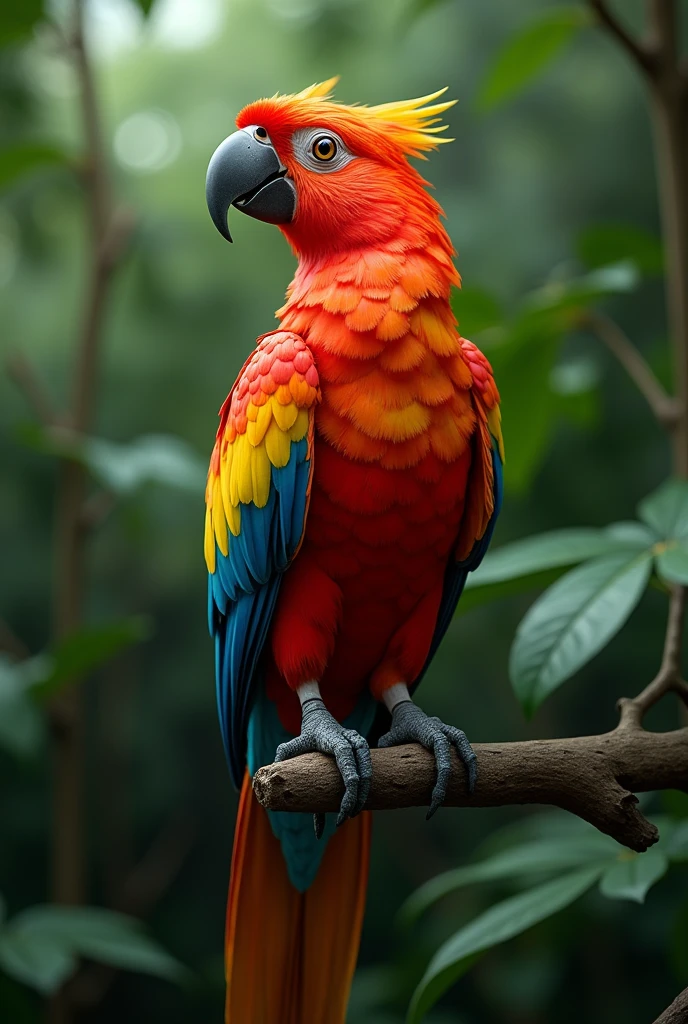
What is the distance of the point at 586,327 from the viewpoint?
1.57 meters

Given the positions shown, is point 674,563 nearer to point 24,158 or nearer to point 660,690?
point 660,690

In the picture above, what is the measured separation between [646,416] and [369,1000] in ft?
5.90

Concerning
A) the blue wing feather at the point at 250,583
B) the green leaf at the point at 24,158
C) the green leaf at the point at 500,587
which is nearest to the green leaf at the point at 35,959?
the blue wing feather at the point at 250,583

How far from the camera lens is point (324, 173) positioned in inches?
37.5

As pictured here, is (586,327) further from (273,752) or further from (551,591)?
(273,752)

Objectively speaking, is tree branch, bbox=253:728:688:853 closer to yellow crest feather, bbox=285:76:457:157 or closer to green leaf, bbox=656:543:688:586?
green leaf, bbox=656:543:688:586

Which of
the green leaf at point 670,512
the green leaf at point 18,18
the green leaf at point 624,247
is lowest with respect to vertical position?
the green leaf at point 670,512

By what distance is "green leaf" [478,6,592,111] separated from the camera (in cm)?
148

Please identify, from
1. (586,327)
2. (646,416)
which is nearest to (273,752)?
(586,327)

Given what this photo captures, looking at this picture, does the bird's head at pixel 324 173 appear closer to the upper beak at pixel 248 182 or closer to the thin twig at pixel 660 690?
the upper beak at pixel 248 182

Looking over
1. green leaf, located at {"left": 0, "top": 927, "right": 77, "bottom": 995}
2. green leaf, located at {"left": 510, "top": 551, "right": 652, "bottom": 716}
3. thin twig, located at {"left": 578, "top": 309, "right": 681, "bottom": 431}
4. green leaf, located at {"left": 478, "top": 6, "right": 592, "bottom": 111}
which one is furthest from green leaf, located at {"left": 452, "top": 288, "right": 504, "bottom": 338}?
green leaf, located at {"left": 0, "top": 927, "right": 77, "bottom": 995}

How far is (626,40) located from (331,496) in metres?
0.89

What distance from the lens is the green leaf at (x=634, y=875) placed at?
105cm

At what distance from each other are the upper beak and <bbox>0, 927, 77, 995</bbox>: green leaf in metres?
1.09
